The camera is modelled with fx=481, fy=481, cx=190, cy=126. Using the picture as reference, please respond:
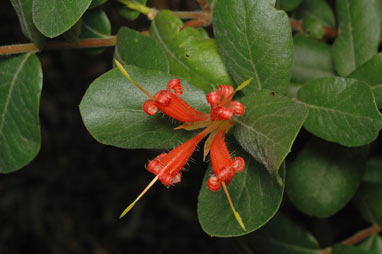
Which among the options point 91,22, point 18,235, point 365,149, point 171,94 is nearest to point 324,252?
point 365,149

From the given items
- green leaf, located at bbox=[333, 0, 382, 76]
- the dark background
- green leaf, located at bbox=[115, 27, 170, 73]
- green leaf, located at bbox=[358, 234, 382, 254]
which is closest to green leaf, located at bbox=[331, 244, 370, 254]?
green leaf, located at bbox=[358, 234, 382, 254]

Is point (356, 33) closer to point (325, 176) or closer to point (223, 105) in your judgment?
point (325, 176)

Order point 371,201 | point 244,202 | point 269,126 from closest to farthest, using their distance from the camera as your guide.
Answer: point 269,126
point 244,202
point 371,201

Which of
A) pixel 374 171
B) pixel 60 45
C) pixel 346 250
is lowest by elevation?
pixel 346 250

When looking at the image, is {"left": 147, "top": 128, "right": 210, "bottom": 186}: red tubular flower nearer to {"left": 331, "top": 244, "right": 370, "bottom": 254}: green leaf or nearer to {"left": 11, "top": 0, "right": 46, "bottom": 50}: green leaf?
{"left": 11, "top": 0, "right": 46, "bottom": 50}: green leaf

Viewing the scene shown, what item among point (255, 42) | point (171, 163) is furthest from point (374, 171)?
point (171, 163)

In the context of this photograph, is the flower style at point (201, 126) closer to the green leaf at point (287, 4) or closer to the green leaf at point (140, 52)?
the green leaf at point (140, 52)

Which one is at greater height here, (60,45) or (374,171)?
(60,45)
